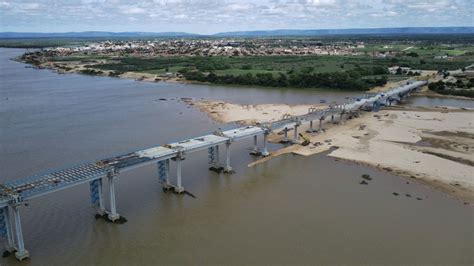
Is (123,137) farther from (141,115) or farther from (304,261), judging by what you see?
(304,261)

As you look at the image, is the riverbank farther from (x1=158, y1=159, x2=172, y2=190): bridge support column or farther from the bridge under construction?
(x1=158, y1=159, x2=172, y2=190): bridge support column

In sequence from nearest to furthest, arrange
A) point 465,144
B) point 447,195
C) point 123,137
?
point 447,195 < point 465,144 < point 123,137

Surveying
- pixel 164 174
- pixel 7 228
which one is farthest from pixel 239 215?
pixel 7 228

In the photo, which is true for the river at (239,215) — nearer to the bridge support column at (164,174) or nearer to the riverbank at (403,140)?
the bridge support column at (164,174)

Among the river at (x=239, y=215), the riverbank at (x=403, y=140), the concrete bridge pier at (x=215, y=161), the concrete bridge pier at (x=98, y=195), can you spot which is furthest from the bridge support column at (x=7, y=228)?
the riverbank at (x=403, y=140)

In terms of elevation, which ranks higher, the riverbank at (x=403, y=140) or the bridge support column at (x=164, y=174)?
the bridge support column at (x=164, y=174)

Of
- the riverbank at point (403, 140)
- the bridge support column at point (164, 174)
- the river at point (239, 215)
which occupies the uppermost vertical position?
the bridge support column at point (164, 174)

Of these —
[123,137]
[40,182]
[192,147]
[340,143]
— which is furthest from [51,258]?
[340,143]
